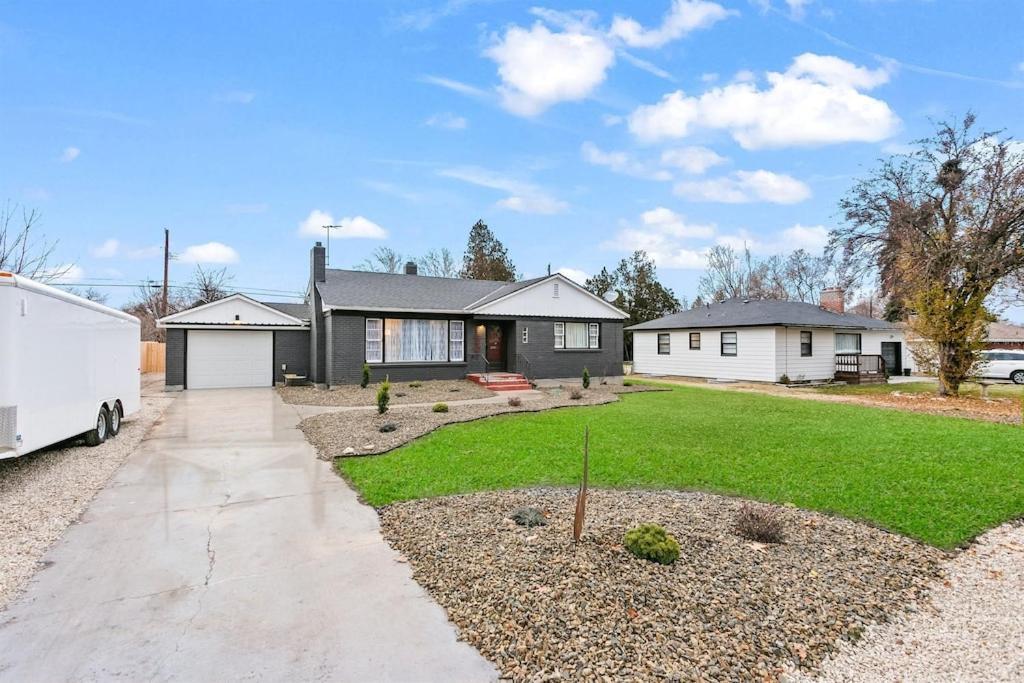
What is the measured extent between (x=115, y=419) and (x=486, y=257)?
28794 millimetres

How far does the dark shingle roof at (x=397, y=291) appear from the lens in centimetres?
1711

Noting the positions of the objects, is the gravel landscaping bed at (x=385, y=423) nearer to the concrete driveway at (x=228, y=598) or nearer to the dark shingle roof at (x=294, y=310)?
the concrete driveway at (x=228, y=598)

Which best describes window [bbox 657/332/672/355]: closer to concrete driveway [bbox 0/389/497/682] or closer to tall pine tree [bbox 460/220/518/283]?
tall pine tree [bbox 460/220/518/283]

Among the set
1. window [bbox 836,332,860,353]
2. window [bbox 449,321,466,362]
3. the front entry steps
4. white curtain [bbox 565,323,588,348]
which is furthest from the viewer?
window [bbox 836,332,860,353]

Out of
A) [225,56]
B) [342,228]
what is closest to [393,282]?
[342,228]

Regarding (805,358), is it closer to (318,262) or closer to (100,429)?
(318,262)

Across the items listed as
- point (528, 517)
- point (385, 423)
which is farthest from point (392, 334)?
point (528, 517)

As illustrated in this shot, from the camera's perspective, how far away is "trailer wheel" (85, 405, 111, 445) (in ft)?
26.9

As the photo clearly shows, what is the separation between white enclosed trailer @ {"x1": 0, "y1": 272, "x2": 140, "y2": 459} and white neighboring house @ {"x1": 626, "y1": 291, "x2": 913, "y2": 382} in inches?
831

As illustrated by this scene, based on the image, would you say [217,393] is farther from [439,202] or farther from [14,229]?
[439,202]

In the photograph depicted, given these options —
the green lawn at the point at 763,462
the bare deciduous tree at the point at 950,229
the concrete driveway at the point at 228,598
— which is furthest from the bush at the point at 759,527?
the bare deciduous tree at the point at 950,229

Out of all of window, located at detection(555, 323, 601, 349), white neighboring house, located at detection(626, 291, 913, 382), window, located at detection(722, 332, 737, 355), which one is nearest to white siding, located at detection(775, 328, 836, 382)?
white neighboring house, located at detection(626, 291, 913, 382)

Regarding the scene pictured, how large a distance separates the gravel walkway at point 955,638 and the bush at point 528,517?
225cm

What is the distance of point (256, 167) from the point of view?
17.3m
